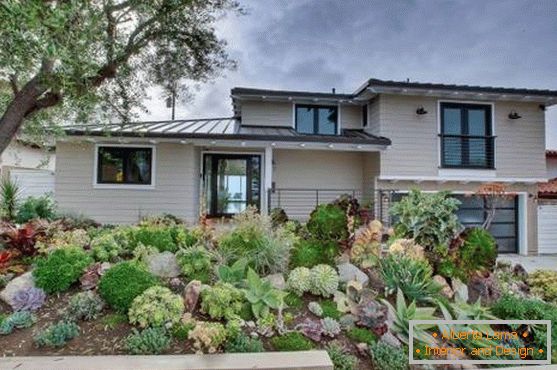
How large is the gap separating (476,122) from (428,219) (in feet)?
25.1

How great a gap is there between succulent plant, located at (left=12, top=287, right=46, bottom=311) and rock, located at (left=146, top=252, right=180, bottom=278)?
1.24 meters

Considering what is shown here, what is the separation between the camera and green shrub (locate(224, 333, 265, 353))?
124 inches

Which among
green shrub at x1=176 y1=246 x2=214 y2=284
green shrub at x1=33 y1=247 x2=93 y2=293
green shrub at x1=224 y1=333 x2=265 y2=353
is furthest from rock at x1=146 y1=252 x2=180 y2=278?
green shrub at x1=224 y1=333 x2=265 y2=353

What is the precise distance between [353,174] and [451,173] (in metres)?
3.14

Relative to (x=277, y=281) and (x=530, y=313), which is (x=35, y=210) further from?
(x=530, y=313)

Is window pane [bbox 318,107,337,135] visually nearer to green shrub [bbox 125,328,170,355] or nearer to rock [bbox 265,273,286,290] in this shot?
rock [bbox 265,273,286,290]

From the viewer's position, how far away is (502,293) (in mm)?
4949

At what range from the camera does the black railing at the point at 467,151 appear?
10.8 meters

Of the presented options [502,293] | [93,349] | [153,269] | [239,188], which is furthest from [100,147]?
[502,293]

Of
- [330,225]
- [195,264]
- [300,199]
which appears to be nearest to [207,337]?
[195,264]

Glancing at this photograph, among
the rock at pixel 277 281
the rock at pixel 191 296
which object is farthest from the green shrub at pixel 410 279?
the rock at pixel 191 296

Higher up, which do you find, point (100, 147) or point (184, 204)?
point (100, 147)

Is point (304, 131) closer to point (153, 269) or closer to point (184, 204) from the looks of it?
point (184, 204)

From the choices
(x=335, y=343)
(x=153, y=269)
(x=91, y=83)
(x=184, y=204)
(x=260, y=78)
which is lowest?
(x=335, y=343)
